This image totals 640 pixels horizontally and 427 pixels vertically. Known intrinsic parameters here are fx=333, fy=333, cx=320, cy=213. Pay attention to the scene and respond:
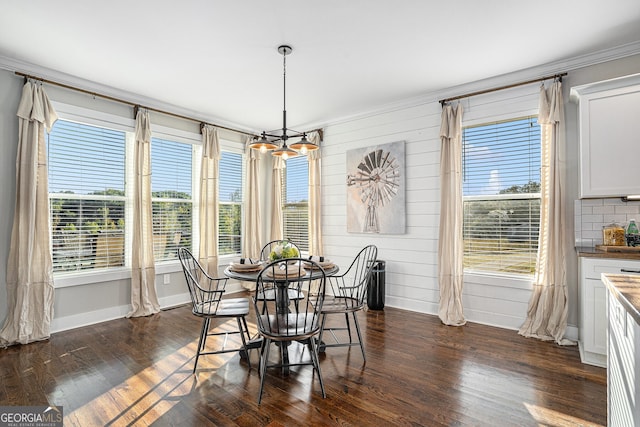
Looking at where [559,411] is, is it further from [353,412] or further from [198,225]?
[198,225]

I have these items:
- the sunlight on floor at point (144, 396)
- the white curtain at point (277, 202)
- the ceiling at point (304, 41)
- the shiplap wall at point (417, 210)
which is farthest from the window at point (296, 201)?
the sunlight on floor at point (144, 396)

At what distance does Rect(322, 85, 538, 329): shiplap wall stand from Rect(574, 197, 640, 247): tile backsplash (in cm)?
73

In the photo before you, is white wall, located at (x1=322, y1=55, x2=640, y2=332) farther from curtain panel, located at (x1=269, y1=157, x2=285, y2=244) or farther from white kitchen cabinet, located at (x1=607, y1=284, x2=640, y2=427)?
white kitchen cabinet, located at (x1=607, y1=284, x2=640, y2=427)

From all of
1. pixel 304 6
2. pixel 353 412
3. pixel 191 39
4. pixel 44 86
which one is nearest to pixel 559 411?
pixel 353 412

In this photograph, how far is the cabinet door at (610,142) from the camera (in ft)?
9.64

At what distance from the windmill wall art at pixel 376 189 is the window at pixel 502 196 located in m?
0.88

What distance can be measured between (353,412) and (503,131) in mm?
3511

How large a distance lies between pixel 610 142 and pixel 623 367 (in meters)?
2.47

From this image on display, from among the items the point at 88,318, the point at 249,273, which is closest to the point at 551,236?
the point at 249,273

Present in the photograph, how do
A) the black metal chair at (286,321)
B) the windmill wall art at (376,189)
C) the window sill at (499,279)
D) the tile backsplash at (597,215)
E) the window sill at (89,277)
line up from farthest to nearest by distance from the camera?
the windmill wall art at (376,189) < the window sill at (89,277) < the window sill at (499,279) < the tile backsplash at (597,215) < the black metal chair at (286,321)

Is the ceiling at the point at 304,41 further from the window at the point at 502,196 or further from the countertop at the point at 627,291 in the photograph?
the countertop at the point at 627,291

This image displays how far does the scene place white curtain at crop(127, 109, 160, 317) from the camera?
14.4 ft

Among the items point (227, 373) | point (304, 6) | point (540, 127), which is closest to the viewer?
point (304, 6)

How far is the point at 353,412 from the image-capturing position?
2225 millimetres
